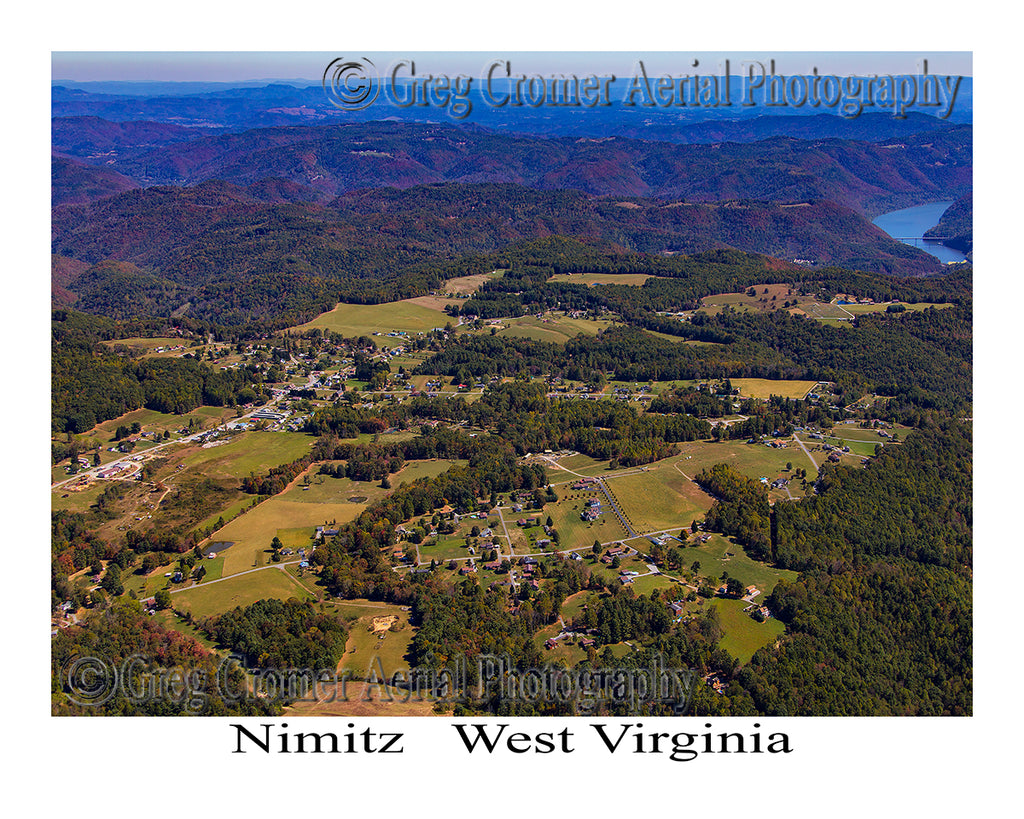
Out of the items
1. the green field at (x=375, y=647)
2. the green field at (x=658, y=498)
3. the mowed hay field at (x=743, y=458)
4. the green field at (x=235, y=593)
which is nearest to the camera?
the green field at (x=375, y=647)

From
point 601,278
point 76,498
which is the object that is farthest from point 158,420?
point 601,278

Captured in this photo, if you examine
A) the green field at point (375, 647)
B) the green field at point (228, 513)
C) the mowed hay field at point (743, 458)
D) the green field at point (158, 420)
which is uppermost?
the green field at point (158, 420)

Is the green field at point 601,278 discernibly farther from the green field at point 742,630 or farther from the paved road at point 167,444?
the green field at point 742,630

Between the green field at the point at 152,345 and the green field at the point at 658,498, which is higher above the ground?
the green field at the point at 152,345

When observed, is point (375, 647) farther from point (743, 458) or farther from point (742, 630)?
point (743, 458)

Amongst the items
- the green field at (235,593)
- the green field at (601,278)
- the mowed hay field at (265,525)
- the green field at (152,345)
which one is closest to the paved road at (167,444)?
the mowed hay field at (265,525)

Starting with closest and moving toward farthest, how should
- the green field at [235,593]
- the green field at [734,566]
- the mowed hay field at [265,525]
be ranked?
1. the green field at [235,593]
2. the green field at [734,566]
3. the mowed hay field at [265,525]

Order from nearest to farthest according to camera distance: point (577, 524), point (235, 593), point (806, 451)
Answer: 1. point (235, 593)
2. point (577, 524)
3. point (806, 451)

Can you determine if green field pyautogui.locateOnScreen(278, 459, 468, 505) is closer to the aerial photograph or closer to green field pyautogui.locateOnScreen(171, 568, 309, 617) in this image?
the aerial photograph

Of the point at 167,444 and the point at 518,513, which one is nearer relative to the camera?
the point at 518,513
